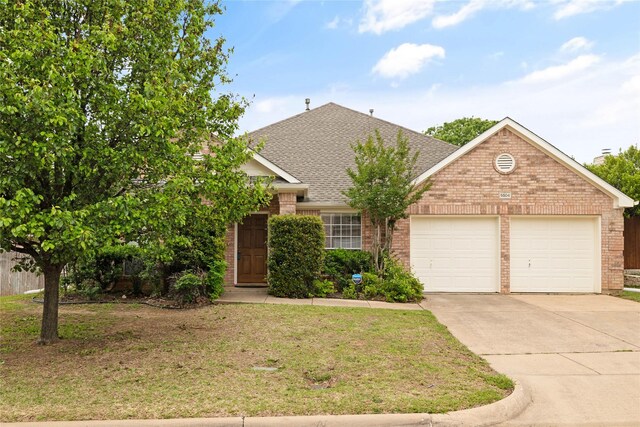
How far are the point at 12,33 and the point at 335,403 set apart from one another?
6.04 m

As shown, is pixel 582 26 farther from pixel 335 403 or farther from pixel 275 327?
pixel 335 403

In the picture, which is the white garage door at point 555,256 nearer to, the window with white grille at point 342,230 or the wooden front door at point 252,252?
the window with white grille at point 342,230

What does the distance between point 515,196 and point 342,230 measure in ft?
17.3

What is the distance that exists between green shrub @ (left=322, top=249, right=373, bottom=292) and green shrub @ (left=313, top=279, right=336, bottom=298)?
1.72 ft

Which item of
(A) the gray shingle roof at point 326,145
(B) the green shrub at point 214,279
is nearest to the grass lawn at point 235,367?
(B) the green shrub at point 214,279

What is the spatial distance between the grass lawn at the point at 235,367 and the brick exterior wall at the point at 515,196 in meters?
5.04

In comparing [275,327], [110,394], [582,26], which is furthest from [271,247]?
[582,26]

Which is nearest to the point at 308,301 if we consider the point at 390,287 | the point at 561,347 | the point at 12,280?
the point at 390,287

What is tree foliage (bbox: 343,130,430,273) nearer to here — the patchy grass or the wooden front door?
the wooden front door

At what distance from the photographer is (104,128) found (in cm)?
680

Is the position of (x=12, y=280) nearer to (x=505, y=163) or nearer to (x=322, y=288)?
(x=322, y=288)

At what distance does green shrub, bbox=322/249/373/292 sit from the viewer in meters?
13.4

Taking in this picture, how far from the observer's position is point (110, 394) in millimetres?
5312

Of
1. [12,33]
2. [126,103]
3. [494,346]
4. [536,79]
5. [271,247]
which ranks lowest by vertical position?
[494,346]
